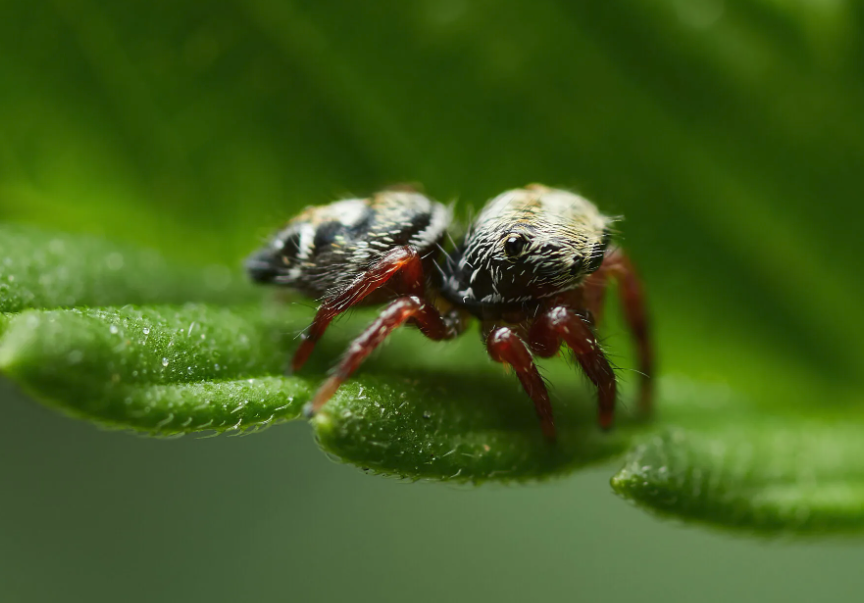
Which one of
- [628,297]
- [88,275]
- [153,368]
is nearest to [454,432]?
[153,368]

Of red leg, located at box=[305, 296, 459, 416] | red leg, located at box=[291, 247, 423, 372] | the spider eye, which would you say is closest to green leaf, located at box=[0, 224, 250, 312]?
red leg, located at box=[291, 247, 423, 372]

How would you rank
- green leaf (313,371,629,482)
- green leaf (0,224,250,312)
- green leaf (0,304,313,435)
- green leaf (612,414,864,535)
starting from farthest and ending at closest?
green leaf (612,414,864,535)
green leaf (0,224,250,312)
green leaf (313,371,629,482)
green leaf (0,304,313,435)

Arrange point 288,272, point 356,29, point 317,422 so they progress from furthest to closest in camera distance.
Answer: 1. point 356,29
2. point 288,272
3. point 317,422

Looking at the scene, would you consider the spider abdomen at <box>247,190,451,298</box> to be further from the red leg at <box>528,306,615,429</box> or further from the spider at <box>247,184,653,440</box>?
the red leg at <box>528,306,615,429</box>

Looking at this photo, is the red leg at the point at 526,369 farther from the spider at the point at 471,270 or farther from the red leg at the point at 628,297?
the red leg at the point at 628,297

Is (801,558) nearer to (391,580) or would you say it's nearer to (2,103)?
(391,580)

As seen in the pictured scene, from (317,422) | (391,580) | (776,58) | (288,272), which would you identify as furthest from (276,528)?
(776,58)

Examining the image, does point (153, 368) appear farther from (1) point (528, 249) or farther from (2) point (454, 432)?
(1) point (528, 249)

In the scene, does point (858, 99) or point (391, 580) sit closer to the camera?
point (858, 99)
